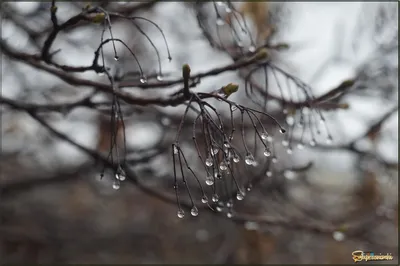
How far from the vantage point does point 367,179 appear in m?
3.29

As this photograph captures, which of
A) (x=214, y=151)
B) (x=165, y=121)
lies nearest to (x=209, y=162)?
(x=214, y=151)

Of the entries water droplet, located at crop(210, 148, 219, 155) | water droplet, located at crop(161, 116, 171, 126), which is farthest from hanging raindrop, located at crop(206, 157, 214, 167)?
water droplet, located at crop(161, 116, 171, 126)

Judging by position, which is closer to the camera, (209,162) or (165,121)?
(209,162)

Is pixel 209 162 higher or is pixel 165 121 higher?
pixel 165 121

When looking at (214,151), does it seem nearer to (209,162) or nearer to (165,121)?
(209,162)

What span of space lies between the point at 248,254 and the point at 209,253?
79 centimetres

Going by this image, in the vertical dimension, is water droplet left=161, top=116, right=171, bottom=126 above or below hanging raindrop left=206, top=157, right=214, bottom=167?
above

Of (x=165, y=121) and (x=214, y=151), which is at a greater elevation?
(x=165, y=121)

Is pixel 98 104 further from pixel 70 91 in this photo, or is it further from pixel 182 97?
pixel 70 91

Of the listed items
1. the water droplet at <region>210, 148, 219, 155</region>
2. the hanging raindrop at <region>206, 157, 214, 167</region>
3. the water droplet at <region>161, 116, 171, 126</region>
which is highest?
the water droplet at <region>161, 116, 171, 126</region>

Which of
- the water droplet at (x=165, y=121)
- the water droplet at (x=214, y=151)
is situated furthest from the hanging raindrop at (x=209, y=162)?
the water droplet at (x=165, y=121)

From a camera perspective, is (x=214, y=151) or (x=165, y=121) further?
(x=165, y=121)

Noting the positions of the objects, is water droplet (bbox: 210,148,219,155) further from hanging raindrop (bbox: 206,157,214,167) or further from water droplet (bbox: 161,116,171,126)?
water droplet (bbox: 161,116,171,126)

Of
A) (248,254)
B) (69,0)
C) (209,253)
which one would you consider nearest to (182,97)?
(69,0)
